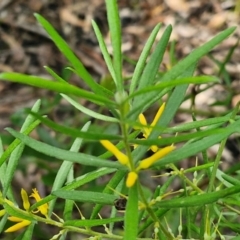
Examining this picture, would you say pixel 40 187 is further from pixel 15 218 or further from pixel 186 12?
pixel 15 218

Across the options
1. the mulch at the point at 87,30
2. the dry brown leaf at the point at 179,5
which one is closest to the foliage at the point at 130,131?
the mulch at the point at 87,30

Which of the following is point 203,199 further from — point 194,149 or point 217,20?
point 217,20

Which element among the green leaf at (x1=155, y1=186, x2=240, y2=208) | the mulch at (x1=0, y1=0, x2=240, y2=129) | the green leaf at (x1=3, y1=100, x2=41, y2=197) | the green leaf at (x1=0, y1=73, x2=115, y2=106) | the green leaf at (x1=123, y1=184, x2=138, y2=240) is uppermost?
the mulch at (x1=0, y1=0, x2=240, y2=129)

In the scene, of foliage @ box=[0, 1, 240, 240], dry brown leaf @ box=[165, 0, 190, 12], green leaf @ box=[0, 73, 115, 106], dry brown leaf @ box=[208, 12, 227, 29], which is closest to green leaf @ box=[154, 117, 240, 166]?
foliage @ box=[0, 1, 240, 240]

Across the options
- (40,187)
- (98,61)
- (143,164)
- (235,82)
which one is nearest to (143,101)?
(143,164)

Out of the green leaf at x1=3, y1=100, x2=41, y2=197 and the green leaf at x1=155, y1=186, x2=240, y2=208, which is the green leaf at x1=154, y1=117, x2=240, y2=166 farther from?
the green leaf at x1=3, y1=100, x2=41, y2=197

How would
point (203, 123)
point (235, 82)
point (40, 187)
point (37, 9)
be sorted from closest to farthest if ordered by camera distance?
point (203, 123)
point (40, 187)
point (235, 82)
point (37, 9)

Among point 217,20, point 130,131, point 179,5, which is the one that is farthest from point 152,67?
point 179,5

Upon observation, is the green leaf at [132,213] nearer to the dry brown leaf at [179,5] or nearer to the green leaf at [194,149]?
the green leaf at [194,149]
